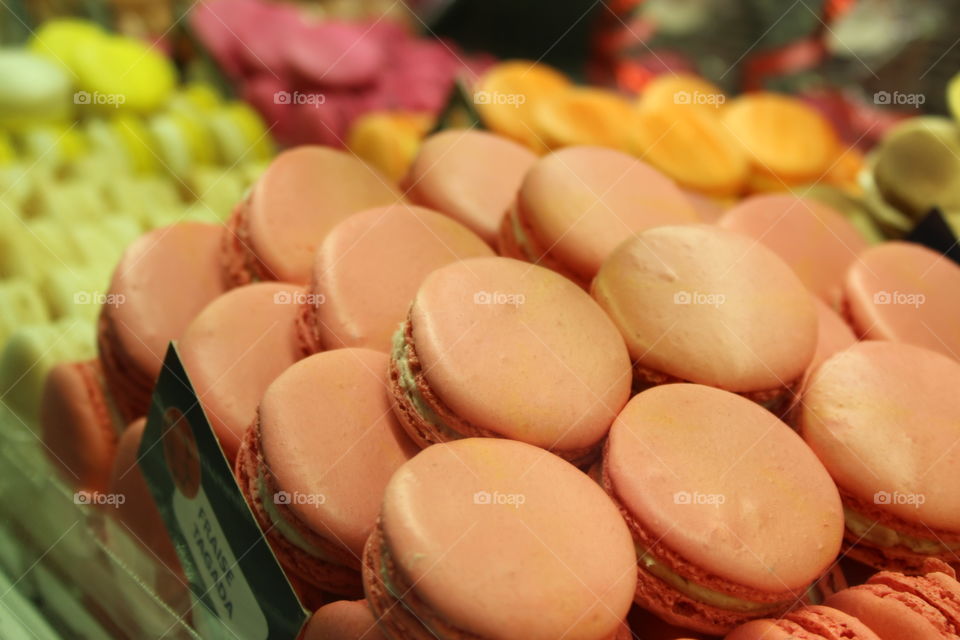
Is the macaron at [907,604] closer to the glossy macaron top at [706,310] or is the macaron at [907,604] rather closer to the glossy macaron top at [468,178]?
the glossy macaron top at [706,310]

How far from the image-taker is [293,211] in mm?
1489

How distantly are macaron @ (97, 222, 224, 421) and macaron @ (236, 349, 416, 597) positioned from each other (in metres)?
0.33

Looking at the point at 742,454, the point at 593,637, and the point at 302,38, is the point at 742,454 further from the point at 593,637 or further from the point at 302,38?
the point at 302,38

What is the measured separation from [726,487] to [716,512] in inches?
1.7

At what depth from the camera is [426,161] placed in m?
1.62

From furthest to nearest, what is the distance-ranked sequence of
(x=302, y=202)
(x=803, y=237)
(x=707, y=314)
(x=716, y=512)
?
(x=803, y=237) → (x=302, y=202) → (x=707, y=314) → (x=716, y=512)

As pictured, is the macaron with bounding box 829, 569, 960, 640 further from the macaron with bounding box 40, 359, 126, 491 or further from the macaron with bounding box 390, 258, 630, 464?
the macaron with bounding box 40, 359, 126, 491

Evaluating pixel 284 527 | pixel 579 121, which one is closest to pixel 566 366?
pixel 284 527

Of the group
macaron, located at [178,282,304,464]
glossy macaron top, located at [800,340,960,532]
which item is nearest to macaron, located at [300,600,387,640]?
macaron, located at [178,282,304,464]

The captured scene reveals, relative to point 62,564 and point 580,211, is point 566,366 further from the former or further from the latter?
point 62,564

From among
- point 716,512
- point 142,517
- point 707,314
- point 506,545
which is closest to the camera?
point 506,545

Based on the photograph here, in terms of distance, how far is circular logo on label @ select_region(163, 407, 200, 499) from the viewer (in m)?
1.15

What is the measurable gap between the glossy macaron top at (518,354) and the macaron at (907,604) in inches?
14.8

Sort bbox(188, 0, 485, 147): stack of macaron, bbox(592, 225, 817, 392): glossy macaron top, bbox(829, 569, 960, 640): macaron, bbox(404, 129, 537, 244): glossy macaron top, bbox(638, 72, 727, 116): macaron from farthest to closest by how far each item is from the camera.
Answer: bbox(188, 0, 485, 147): stack of macaron, bbox(638, 72, 727, 116): macaron, bbox(404, 129, 537, 244): glossy macaron top, bbox(592, 225, 817, 392): glossy macaron top, bbox(829, 569, 960, 640): macaron
